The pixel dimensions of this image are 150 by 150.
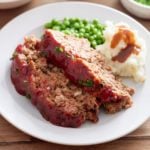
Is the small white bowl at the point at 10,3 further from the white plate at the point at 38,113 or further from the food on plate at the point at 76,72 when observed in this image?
the food on plate at the point at 76,72

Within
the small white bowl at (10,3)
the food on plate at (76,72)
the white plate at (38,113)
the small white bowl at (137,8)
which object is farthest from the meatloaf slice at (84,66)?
the small white bowl at (137,8)

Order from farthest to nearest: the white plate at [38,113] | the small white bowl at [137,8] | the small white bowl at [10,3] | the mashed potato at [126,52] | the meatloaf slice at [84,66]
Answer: the small white bowl at [137,8] < the small white bowl at [10,3] < the mashed potato at [126,52] < the meatloaf slice at [84,66] < the white plate at [38,113]

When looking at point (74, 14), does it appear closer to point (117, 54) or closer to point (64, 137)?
point (117, 54)

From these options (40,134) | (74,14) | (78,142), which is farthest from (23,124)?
(74,14)

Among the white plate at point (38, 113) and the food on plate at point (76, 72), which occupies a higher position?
the food on plate at point (76, 72)

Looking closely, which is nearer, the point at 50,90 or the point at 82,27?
the point at 50,90

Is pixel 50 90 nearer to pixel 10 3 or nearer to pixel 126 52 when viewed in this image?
A: pixel 126 52

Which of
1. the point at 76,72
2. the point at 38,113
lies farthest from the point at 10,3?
the point at 38,113
